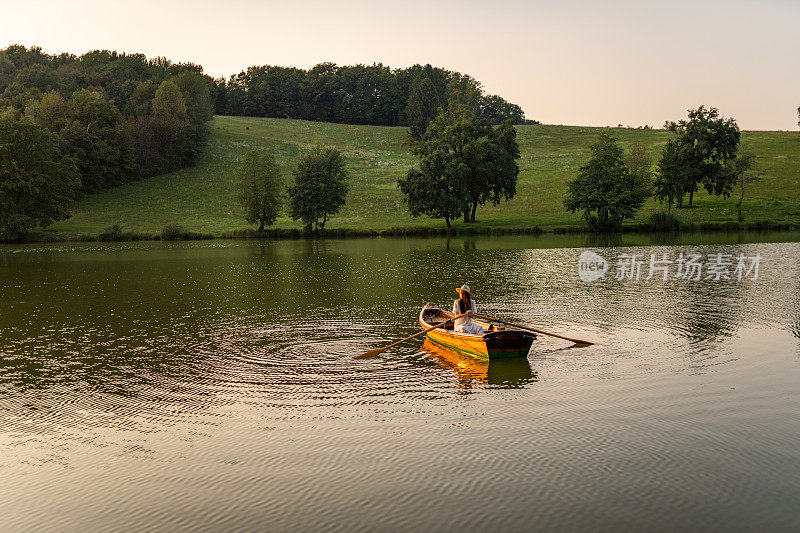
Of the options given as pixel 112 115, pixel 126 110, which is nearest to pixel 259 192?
pixel 112 115

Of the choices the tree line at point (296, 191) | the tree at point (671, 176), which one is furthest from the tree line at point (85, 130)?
the tree at point (671, 176)

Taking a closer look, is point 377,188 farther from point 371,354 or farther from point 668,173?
point 371,354

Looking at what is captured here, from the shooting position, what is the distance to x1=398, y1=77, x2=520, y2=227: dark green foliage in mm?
88562

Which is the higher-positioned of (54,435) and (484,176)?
(484,176)

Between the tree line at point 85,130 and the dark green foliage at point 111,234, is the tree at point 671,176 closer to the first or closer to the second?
the dark green foliage at point 111,234

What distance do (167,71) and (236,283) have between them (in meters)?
127

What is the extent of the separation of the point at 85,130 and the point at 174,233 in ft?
116

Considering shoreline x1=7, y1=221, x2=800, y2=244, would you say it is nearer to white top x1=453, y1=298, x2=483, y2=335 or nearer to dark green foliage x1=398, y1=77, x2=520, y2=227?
dark green foliage x1=398, y1=77, x2=520, y2=227

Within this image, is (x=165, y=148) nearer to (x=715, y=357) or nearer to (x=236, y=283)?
(x=236, y=283)

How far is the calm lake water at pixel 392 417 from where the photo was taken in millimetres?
10844

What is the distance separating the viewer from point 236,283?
1655 inches

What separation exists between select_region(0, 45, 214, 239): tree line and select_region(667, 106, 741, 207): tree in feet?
279

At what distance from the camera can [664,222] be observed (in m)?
86.5

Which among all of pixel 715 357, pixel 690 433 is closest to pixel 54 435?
pixel 690 433
